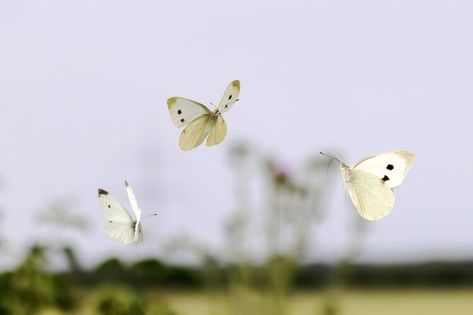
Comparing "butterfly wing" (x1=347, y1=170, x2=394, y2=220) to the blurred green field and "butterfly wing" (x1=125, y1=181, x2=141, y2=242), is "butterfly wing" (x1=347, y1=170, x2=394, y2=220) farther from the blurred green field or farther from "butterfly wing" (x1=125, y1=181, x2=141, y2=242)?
the blurred green field

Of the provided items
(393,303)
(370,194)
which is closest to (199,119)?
(370,194)

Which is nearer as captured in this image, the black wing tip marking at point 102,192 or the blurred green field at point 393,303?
the black wing tip marking at point 102,192

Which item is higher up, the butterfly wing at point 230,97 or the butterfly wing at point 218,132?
the butterfly wing at point 230,97

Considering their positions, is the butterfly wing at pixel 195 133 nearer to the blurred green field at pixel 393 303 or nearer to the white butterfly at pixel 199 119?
the white butterfly at pixel 199 119

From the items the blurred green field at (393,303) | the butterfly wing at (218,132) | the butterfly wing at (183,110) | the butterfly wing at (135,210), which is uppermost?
the blurred green field at (393,303)

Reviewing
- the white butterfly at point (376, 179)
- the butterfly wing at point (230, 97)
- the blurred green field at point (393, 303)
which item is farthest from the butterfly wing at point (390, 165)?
the blurred green field at point (393, 303)

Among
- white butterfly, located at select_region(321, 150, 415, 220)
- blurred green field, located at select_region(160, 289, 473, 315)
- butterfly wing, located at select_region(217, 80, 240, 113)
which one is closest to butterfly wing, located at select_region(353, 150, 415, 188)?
white butterfly, located at select_region(321, 150, 415, 220)

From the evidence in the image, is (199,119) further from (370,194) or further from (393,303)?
(393,303)

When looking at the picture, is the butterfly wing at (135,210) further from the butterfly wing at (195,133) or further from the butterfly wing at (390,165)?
the butterfly wing at (390,165)
